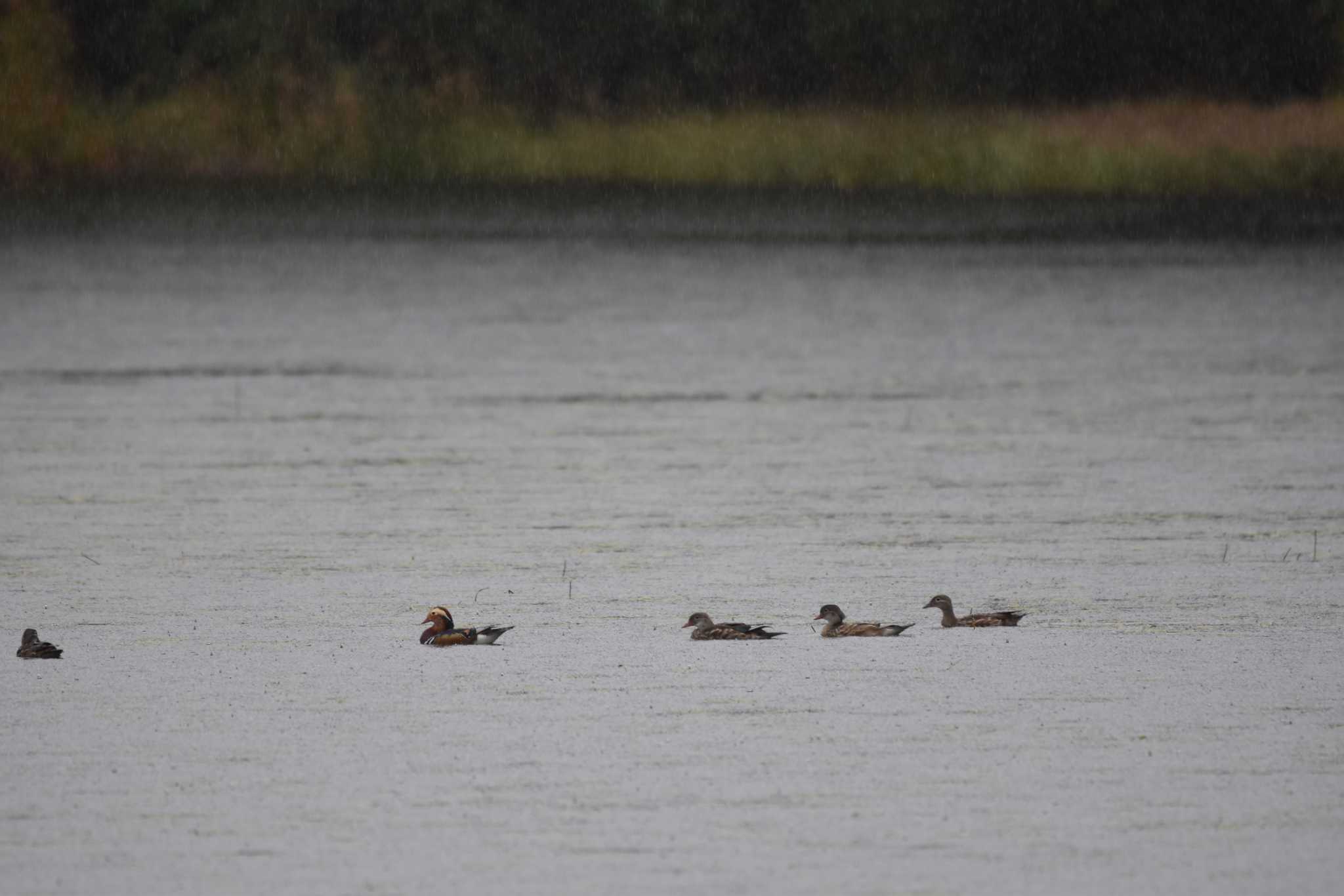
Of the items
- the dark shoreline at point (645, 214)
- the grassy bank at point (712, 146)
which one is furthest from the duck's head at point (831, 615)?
the grassy bank at point (712, 146)

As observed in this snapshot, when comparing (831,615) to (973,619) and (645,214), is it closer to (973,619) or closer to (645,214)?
(973,619)

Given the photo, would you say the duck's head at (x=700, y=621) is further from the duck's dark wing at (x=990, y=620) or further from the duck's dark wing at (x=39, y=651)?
the duck's dark wing at (x=39, y=651)

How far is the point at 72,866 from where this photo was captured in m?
5.82

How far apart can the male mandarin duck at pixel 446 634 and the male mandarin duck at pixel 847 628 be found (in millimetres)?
1152

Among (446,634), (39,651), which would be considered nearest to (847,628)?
(446,634)

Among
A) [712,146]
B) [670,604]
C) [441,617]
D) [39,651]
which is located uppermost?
[712,146]

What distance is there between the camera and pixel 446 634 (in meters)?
7.94

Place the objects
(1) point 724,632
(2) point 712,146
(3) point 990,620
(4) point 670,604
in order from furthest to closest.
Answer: (2) point 712,146 → (4) point 670,604 → (3) point 990,620 → (1) point 724,632

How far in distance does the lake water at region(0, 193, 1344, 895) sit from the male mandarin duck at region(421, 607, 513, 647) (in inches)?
2.1

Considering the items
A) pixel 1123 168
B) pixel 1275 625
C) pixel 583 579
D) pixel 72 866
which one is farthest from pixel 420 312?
pixel 1123 168

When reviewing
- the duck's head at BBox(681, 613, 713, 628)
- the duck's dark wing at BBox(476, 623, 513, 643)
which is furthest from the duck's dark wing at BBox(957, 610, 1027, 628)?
the duck's dark wing at BBox(476, 623, 513, 643)

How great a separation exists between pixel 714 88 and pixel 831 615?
30.8m

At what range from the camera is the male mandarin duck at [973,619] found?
8188mm

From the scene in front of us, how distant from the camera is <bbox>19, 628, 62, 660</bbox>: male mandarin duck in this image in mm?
7734
